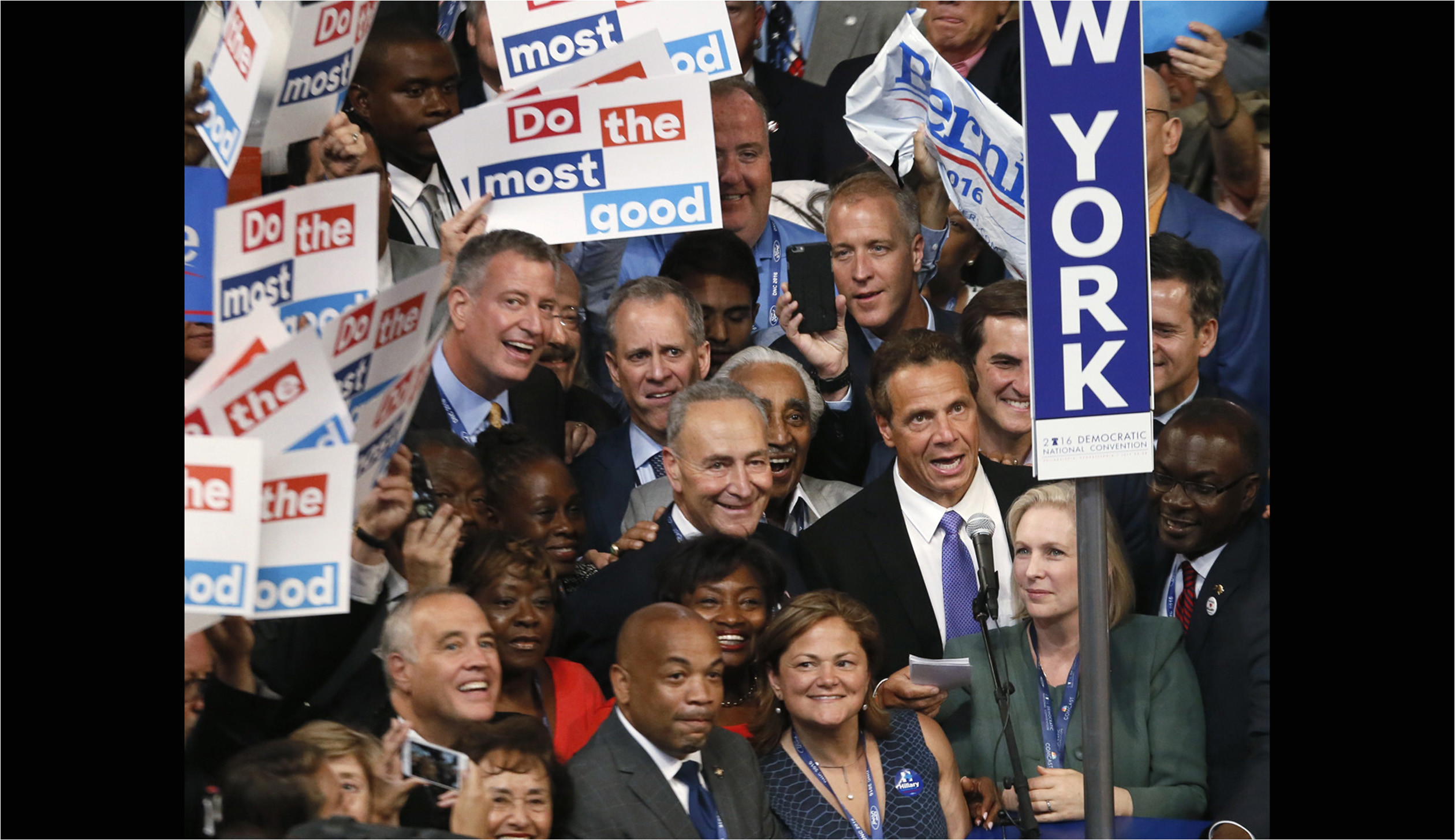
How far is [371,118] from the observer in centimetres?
613

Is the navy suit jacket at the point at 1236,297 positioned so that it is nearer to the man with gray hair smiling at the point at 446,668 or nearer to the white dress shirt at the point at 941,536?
the white dress shirt at the point at 941,536

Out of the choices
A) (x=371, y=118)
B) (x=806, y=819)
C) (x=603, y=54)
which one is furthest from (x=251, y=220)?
(x=806, y=819)

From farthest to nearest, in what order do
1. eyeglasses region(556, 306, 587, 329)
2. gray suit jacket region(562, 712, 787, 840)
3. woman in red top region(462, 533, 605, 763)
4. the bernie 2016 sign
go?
eyeglasses region(556, 306, 587, 329)
woman in red top region(462, 533, 605, 763)
gray suit jacket region(562, 712, 787, 840)
the bernie 2016 sign

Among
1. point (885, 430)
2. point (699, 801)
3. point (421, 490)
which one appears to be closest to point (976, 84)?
point (885, 430)

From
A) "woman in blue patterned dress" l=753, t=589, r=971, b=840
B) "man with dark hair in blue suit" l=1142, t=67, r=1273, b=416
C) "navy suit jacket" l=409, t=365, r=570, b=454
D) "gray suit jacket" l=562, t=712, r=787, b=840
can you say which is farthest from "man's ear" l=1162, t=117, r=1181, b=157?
"gray suit jacket" l=562, t=712, r=787, b=840

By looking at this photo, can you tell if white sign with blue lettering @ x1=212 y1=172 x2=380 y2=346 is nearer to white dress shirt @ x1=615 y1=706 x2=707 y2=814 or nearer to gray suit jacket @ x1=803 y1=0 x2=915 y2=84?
gray suit jacket @ x1=803 y1=0 x2=915 y2=84

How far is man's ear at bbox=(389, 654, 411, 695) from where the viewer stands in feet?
19.4

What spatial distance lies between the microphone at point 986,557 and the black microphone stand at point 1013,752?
0.09 ft

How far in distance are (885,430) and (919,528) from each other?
1.27ft

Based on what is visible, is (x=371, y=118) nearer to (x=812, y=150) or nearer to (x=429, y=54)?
(x=429, y=54)

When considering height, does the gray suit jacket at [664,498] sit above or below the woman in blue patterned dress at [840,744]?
above

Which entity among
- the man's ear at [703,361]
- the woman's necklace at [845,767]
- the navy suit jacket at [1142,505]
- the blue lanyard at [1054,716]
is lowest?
the woman's necklace at [845,767]

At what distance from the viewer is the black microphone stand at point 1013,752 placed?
593 centimetres

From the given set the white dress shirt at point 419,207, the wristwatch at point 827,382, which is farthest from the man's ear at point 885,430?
the white dress shirt at point 419,207
